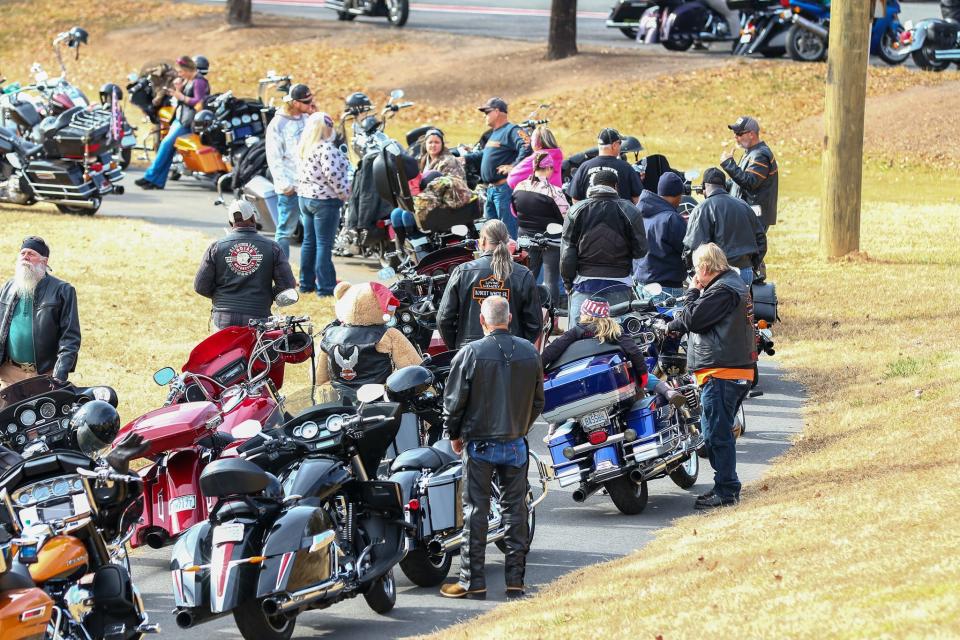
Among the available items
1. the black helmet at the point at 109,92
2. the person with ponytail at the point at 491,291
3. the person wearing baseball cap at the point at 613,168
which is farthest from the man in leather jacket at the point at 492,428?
the black helmet at the point at 109,92

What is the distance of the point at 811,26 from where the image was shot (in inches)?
1248

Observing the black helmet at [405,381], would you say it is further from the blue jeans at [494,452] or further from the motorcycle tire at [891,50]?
the motorcycle tire at [891,50]

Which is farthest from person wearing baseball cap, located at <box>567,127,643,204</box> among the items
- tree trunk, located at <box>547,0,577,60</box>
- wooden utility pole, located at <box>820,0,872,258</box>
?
tree trunk, located at <box>547,0,577,60</box>

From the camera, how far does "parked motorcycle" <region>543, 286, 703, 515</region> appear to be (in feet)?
34.2

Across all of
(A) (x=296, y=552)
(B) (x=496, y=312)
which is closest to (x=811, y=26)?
(B) (x=496, y=312)

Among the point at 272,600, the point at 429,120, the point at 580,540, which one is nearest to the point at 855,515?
the point at 580,540

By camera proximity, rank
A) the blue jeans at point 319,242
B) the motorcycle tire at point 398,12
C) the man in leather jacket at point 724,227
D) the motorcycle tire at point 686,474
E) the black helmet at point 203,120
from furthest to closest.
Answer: the motorcycle tire at point 398,12 < the black helmet at point 203,120 < the blue jeans at point 319,242 < the man in leather jacket at point 724,227 < the motorcycle tire at point 686,474

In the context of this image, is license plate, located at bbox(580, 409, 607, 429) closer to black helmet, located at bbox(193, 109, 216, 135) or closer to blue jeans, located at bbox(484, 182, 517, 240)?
blue jeans, located at bbox(484, 182, 517, 240)

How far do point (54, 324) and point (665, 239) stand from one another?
572 cm

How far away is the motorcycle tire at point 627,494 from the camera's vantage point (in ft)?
34.9

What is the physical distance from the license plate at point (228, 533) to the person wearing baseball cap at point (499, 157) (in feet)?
30.8

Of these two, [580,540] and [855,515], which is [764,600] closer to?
[855,515]

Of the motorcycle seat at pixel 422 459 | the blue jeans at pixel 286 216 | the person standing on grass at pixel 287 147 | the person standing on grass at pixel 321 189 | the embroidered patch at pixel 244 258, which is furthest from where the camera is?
the blue jeans at pixel 286 216

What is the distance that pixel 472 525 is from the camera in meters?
8.93
